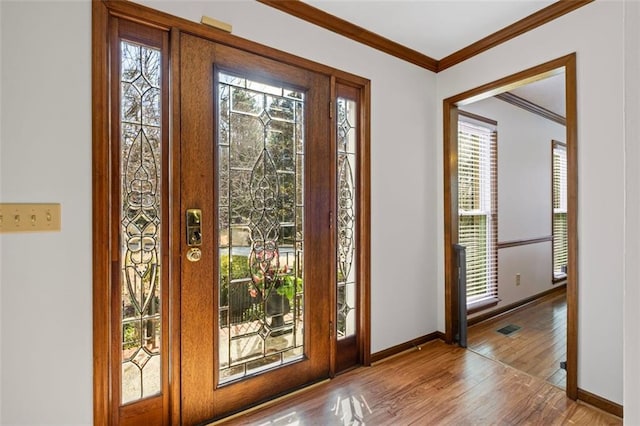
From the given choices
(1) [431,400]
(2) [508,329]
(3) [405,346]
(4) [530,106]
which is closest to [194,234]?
(1) [431,400]

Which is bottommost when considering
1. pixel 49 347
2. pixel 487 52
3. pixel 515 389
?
pixel 515 389

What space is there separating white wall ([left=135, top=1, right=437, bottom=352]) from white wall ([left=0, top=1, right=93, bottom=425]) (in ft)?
4.18

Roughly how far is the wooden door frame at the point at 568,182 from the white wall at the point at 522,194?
27.0 inches

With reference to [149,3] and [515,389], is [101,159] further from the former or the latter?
[515,389]

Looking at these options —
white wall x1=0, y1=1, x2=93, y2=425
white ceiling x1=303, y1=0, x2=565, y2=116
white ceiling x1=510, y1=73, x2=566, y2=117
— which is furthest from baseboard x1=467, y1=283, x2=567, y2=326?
white wall x1=0, y1=1, x2=93, y2=425

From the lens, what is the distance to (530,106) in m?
3.89

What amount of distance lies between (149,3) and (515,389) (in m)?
3.16

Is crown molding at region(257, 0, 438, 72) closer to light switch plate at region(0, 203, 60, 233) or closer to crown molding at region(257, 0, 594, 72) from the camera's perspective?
crown molding at region(257, 0, 594, 72)

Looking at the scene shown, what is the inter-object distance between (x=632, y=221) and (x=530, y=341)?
305 centimetres

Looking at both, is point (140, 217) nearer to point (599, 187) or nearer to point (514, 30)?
point (599, 187)

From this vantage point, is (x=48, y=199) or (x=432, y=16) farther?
(x=432, y=16)

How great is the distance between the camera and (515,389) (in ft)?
7.03

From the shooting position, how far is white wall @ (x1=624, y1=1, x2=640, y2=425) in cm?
47

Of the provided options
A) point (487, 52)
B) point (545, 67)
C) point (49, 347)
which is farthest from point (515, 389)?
point (49, 347)
